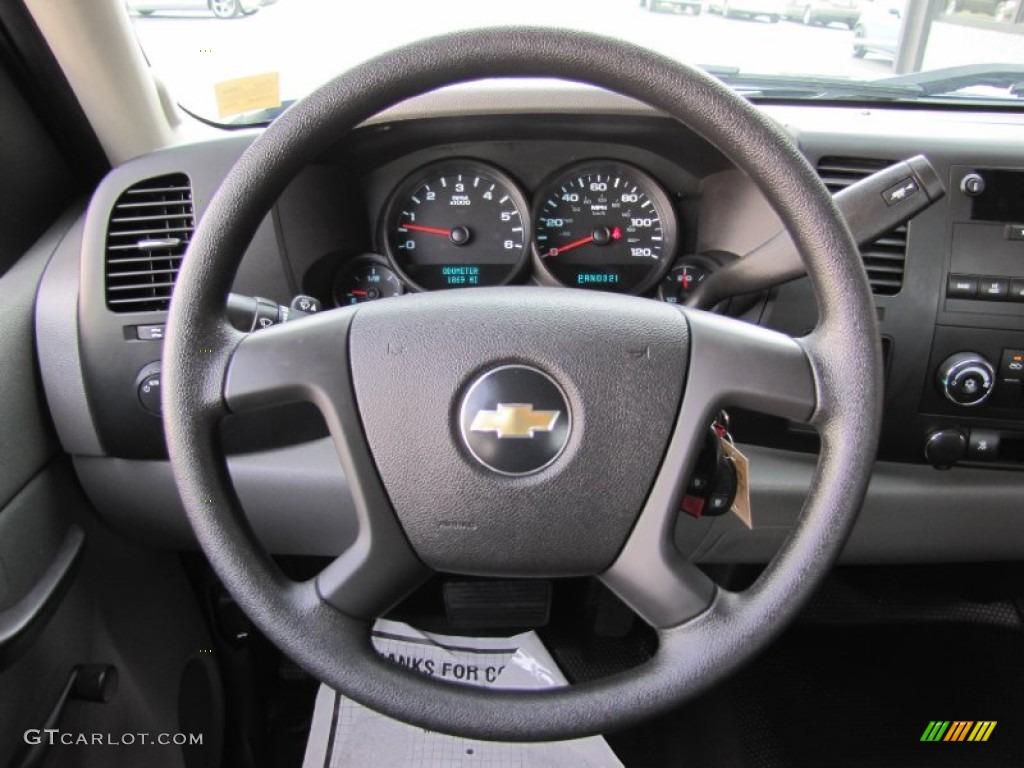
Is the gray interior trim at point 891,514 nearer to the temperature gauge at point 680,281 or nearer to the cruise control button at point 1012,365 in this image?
the cruise control button at point 1012,365

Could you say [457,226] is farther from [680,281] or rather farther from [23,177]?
[23,177]

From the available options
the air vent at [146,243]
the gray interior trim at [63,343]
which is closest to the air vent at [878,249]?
the air vent at [146,243]

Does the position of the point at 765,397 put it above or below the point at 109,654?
above

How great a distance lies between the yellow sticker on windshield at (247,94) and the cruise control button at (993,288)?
3.57ft

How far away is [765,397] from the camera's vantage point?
76 cm

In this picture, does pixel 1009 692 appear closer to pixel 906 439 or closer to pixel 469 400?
pixel 906 439

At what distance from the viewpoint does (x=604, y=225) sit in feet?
4.57

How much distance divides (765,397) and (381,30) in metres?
0.94

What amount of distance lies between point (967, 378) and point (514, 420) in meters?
0.78

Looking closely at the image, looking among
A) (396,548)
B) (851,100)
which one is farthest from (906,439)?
(396,548)

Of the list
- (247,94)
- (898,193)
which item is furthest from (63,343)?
(898,193)

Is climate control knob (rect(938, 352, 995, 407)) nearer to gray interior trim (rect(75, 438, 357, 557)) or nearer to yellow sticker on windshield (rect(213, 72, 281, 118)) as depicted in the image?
gray interior trim (rect(75, 438, 357, 557))

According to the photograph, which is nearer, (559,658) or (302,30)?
(302,30)

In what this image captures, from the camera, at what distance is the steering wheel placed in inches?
28.9
